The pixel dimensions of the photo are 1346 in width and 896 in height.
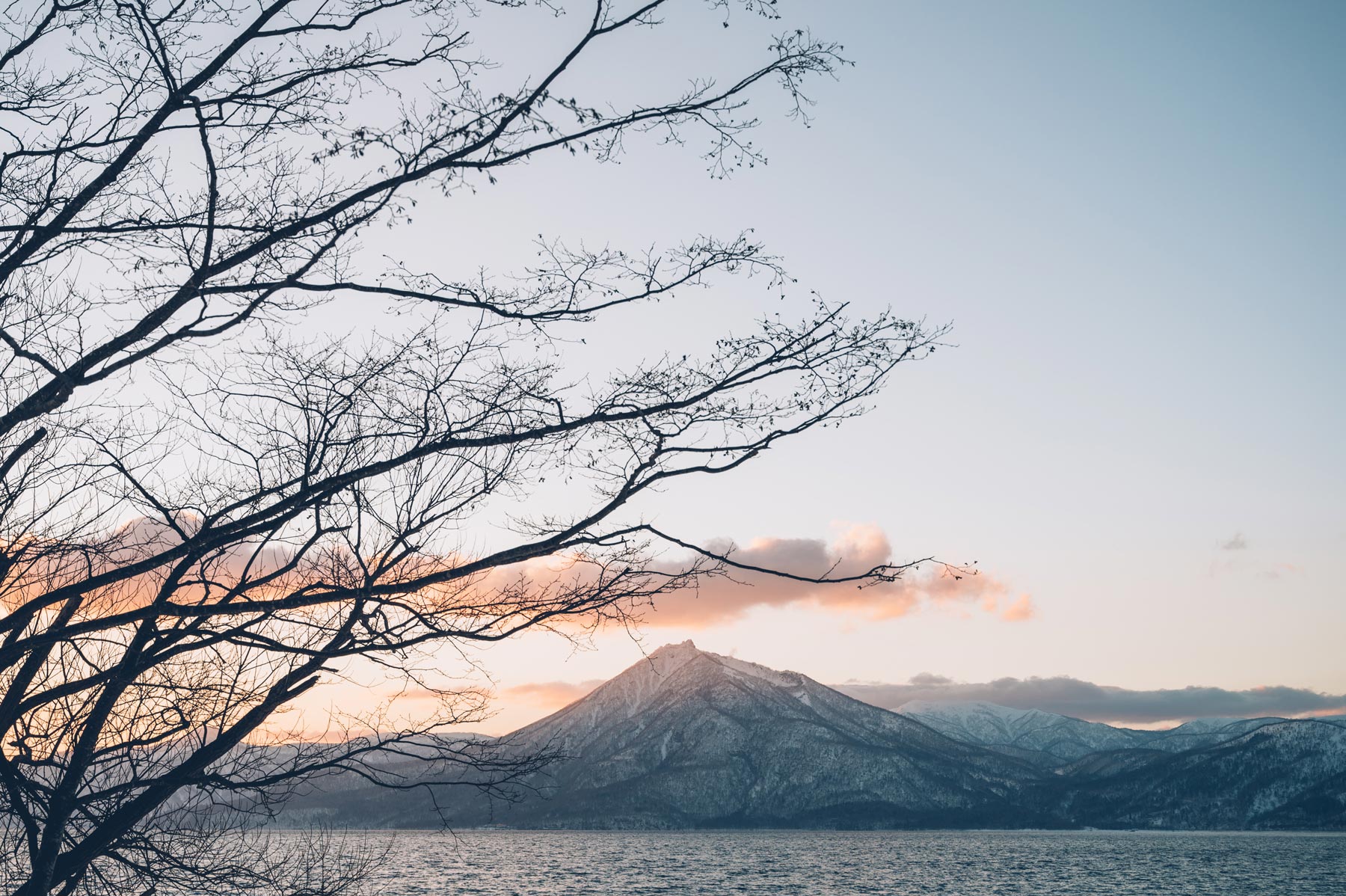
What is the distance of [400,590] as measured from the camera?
6.64 meters

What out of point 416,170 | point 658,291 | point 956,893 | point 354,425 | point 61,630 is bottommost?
point 956,893

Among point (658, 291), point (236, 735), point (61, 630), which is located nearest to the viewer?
point (61, 630)

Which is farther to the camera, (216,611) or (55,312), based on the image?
(55,312)

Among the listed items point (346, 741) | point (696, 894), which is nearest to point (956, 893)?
point (696, 894)

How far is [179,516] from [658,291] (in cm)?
381

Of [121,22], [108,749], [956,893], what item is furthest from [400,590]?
[956,893]

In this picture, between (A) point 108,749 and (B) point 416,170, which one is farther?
(A) point 108,749

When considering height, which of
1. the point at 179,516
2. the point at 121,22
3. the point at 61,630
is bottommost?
the point at 61,630

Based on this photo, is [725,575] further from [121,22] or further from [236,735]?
[121,22]

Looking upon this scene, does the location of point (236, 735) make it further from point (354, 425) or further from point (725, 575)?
point (725, 575)

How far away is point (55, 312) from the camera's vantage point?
712 centimetres

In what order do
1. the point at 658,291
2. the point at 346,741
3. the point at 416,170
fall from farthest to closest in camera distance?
the point at 346,741 → the point at 658,291 → the point at 416,170

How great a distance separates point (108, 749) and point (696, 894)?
17726cm

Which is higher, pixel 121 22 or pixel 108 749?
pixel 121 22
